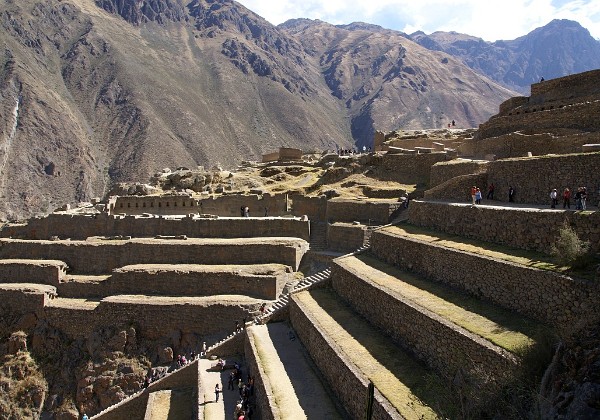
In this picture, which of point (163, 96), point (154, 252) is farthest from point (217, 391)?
point (163, 96)

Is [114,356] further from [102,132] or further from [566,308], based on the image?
[102,132]

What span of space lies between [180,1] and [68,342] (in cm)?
14022

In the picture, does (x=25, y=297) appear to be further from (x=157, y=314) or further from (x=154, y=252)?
(x=157, y=314)

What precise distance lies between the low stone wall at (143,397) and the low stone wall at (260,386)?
2317 millimetres

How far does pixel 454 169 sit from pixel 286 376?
10.7m

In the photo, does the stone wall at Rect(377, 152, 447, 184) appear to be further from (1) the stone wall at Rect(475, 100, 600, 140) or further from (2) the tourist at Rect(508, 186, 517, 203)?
(2) the tourist at Rect(508, 186, 517, 203)

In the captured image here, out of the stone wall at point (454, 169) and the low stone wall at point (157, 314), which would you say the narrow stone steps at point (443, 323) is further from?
the low stone wall at point (157, 314)

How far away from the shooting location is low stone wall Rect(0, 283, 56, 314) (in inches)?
883

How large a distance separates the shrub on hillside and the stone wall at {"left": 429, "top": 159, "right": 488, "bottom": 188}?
343 inches

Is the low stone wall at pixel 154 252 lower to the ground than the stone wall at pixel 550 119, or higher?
lower

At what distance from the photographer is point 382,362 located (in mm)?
10961

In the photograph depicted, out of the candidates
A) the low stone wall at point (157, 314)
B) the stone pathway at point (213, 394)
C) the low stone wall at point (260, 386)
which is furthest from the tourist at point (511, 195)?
the low stone wall at point (157, 314)

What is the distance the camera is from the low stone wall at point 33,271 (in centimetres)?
2369

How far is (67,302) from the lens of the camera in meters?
22.6
